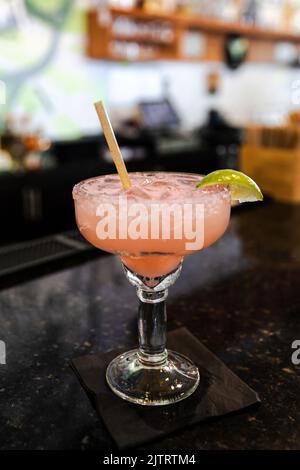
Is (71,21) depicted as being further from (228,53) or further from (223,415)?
(223,415)

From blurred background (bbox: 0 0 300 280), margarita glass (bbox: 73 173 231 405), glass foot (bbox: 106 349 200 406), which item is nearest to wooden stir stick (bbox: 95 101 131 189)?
margarita glass (bbox: 73 173 231 405)

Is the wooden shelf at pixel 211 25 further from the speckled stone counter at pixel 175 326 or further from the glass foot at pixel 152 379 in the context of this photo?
the glass foot at pixel 152 379

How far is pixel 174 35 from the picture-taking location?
5.10m

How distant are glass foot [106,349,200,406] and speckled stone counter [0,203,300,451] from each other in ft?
0.23

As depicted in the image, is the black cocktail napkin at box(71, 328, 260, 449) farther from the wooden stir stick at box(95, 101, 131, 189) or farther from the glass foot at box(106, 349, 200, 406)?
the wooden stir stick at box(95, 101, 131, 189)

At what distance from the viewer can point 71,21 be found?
448cm

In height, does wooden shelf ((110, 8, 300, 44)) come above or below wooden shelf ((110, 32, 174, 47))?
above

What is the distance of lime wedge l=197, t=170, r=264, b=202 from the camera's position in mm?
796

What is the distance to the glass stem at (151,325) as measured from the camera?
0.87 metres

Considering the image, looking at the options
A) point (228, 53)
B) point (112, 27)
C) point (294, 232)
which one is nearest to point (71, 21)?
point (112, 27)

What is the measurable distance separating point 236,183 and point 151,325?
31 centimetres

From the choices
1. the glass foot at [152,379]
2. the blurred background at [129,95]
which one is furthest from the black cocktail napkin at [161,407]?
the blurred background at [129,95]

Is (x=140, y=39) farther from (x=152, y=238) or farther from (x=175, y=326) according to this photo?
(x=152, y=238)

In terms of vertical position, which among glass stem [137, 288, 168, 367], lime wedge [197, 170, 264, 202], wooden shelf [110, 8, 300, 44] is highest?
wooden shelf [110, 8, 300, 44]
